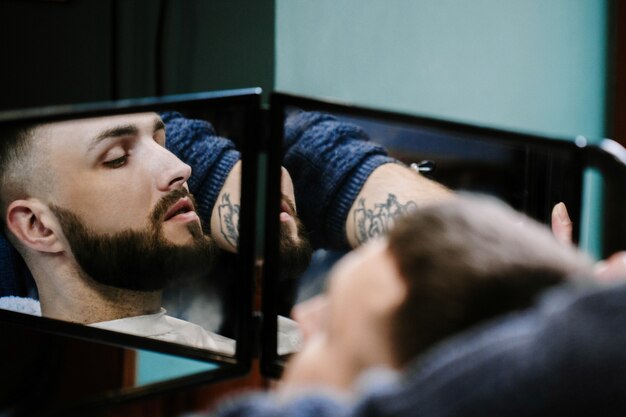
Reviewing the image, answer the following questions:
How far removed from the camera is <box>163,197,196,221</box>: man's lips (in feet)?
2.01

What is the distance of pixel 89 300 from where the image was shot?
0.66m

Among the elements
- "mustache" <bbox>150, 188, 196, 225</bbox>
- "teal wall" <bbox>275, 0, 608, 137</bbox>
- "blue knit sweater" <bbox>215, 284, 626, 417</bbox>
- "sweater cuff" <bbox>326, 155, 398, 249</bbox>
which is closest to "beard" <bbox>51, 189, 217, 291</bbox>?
"mustache" <bbox>150, 188, 196, 225</bbox>

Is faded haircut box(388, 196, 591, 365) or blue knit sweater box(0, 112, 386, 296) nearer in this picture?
faded haircut box(388, 196, 591, 365)

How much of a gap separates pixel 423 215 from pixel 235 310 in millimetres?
357

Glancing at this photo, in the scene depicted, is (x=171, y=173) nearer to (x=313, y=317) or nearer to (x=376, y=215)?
(x=376, y=215)

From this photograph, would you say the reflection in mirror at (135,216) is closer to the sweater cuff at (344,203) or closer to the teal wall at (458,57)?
the sweater cuff at (344,203)

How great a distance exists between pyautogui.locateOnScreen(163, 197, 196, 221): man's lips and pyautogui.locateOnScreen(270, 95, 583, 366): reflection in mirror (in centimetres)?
8

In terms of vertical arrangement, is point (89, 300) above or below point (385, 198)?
below

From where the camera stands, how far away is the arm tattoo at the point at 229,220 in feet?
2.01

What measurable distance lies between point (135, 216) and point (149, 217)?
12mm

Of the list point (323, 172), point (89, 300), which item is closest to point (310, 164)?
point (323, 172)

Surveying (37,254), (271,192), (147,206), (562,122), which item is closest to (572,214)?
(271,192)

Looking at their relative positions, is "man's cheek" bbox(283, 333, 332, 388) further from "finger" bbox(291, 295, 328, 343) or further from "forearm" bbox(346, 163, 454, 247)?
"forearm" bbox(346, 163, 454, 247)

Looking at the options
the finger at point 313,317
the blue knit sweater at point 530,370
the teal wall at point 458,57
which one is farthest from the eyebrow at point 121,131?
the teal wall at point 458,57
